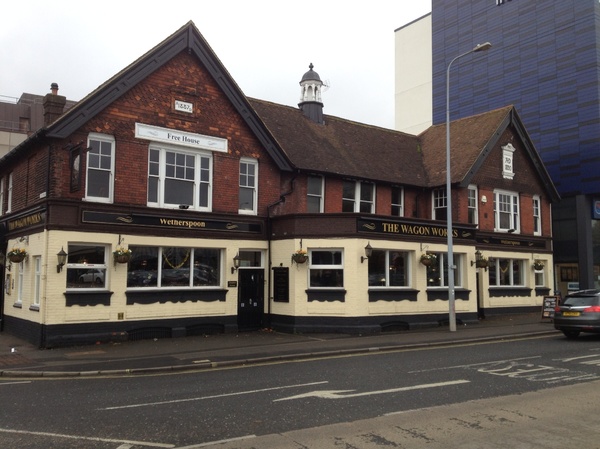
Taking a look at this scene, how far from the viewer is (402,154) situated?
27766 mm

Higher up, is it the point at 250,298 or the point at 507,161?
the point at 507,161

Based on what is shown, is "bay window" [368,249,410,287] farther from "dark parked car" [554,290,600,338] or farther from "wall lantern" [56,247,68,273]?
"wall lantern" [56,247,68,273]

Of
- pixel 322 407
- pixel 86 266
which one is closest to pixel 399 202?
pixel 86 266

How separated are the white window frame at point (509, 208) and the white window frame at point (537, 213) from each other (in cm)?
148

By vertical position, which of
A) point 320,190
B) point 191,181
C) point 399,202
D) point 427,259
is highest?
point 320,190

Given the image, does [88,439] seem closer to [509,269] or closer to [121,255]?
[121,255]

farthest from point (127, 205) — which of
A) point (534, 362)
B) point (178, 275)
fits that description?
point (534, 362)

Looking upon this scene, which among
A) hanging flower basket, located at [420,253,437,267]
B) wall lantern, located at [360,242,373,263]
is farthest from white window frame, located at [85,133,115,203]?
hanging flower basket, located at [420,253,437,267]

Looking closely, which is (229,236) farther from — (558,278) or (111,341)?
(558,278)

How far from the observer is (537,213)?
29.8 meters

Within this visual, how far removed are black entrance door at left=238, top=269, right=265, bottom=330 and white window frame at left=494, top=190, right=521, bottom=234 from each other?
13.3m

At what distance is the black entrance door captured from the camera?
67.4 ft

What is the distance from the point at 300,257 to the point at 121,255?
6189 millimetres

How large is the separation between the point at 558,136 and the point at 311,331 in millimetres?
26479
